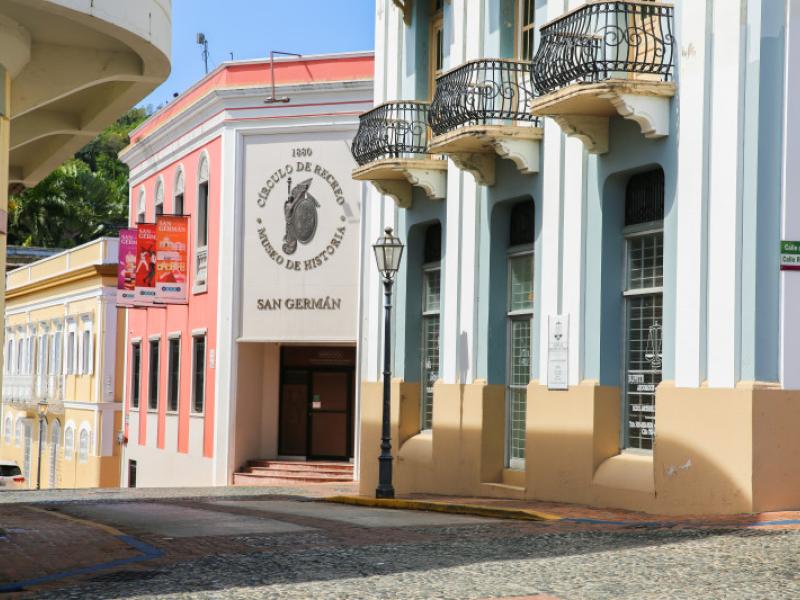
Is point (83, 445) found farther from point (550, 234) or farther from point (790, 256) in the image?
point (790, 256)

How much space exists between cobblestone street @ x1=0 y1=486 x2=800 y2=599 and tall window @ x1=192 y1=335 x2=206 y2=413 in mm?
17189

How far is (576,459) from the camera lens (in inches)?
661

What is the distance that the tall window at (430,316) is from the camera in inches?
874

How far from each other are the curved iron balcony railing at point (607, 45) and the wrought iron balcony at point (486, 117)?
5.79ft

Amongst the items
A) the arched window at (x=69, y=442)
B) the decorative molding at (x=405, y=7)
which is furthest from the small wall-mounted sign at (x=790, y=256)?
the arched window at (x=69, y=442)

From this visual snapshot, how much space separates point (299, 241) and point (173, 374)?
6.57 meters

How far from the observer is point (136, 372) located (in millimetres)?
39281

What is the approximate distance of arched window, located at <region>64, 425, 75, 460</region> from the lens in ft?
151

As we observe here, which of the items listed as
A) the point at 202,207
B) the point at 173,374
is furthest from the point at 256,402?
the point at 202,207

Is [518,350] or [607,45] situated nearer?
[607,45]

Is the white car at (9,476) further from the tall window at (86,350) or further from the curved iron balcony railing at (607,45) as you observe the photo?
the curved iron balcony railing at (607,45)

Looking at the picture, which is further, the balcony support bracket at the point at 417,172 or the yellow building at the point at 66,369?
the yellow building at the point at 66,369

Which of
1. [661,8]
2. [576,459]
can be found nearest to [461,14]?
[661,8]

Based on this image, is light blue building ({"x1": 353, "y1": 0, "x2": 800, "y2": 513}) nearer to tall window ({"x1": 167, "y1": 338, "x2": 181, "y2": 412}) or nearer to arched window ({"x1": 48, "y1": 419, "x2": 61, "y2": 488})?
tall window ({"x1": 167, "y1": 338, "x2": 181, "y2": 412})
